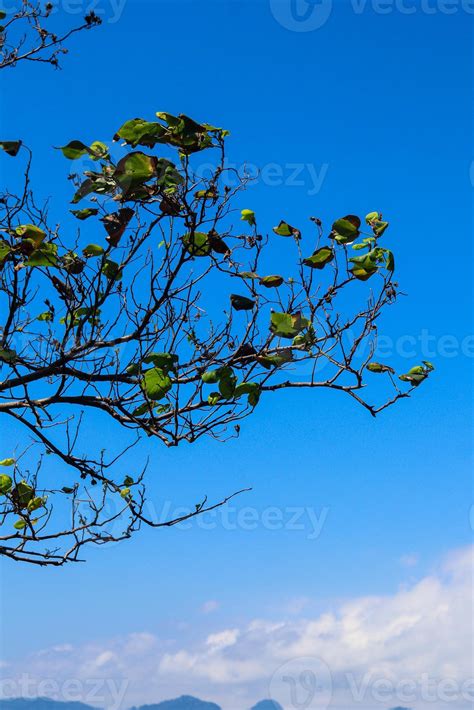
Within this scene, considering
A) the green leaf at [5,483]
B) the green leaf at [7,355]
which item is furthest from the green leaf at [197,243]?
the green leaf at [5,483]

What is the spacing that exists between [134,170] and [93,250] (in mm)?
774

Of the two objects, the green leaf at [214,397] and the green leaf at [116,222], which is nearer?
the green leaf at [116,222]

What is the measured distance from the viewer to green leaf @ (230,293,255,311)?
4406 millimetres

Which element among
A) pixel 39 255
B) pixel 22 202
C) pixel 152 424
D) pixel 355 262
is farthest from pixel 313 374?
pixel 22 202

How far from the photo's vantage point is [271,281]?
4.41 m

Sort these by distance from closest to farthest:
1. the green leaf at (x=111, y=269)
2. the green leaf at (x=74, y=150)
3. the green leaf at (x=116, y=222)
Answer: the green leaf at (x=74, y=150)
the green leaf at (x=116, y=222)
the green leaf at (x=111, y=269)

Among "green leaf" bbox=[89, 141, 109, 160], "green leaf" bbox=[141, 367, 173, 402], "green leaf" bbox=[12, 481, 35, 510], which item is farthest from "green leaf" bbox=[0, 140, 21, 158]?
"green leaf" bbox=[12, 481, 35, 510]

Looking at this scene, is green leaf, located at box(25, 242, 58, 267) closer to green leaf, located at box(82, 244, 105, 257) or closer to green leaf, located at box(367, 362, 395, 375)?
green leaf, located at box(82, 244, 105, 257)

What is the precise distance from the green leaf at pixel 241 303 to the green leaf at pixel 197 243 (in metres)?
0.31

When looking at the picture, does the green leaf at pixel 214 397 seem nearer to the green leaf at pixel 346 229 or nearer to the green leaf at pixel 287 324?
the green leaf at pixel 287 324

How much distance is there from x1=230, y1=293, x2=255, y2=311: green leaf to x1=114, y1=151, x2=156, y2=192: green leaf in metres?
0.92

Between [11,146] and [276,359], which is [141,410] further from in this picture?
[11,146]

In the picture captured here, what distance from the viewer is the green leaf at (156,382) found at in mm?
4133

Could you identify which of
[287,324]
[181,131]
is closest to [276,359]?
[287,324]
